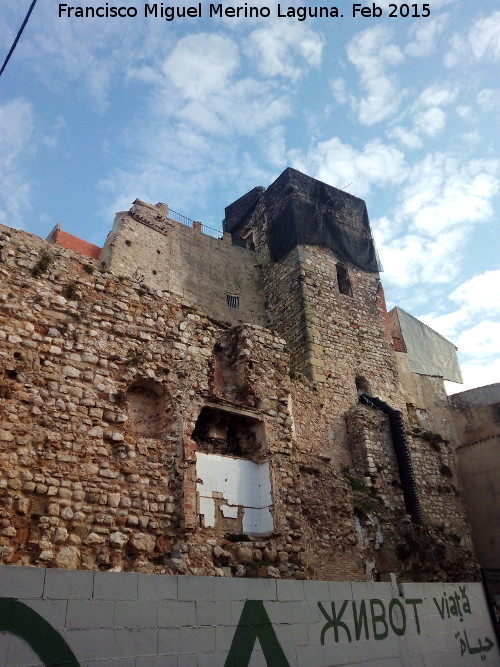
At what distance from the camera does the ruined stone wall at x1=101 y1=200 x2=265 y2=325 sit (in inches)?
656

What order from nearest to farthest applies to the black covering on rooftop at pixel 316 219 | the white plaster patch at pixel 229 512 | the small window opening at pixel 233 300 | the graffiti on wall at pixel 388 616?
the graffiti on wall at pixel 388 616 < the white plaster patch at pixel 229 512 < the small window opening at pixel 233 300 < the black covering on rooftop at pixel 316 219

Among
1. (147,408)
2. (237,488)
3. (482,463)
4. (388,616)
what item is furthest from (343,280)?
(388,616)

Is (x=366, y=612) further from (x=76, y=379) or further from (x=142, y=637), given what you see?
(x=76, y=379)

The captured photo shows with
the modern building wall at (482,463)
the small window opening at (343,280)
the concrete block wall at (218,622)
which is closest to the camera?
the concrete block wall at (218,622)

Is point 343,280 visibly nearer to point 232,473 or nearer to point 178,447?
point 232,473

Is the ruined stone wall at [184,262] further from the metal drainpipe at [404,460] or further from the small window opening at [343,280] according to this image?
the metal drainpipe at [404,460]

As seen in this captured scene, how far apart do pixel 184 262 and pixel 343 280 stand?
5.99 metres

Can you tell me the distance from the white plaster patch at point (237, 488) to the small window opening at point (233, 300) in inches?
404

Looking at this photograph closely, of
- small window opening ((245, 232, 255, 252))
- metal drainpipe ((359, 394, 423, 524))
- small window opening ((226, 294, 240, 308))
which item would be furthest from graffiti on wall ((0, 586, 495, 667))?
small window opening ((245, 232, 255, 252))

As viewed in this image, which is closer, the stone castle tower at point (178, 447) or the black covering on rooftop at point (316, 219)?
the stone castle tower at point (178, 447)

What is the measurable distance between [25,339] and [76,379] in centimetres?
89

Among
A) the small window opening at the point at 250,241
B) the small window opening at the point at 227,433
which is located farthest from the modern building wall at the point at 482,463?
the small window opening at the point at 227,433

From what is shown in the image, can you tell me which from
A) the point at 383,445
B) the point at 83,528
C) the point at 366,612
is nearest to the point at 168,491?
the point at 83,528

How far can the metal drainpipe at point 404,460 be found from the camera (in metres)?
15.5
